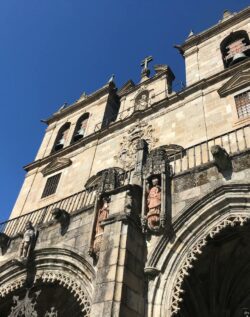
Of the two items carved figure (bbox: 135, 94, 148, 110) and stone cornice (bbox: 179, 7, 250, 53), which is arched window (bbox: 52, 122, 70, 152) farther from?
stone cornice (bbox: 179, 7, 250, 53)

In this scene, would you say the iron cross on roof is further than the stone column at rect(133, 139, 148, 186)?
Yes

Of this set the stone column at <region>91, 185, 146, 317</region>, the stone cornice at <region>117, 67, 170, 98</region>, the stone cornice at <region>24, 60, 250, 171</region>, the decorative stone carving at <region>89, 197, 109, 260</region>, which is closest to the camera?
the stone column at <region>91, 185, 146, 317</region>

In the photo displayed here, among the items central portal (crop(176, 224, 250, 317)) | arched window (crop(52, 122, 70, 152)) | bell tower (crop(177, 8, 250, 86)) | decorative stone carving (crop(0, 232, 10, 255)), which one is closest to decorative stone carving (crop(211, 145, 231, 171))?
central portal (crop(176, 224, 250, 317))

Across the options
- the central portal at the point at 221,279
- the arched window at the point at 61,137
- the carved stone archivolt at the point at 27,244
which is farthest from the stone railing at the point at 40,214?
the arched window at the point at 61,137

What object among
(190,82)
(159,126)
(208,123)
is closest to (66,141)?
(159,126)

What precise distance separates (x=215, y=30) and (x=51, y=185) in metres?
12.4

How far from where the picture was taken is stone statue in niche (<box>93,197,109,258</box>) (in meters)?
8.20

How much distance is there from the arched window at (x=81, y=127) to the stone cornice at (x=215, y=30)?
7240 millimetres

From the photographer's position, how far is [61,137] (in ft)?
72.1

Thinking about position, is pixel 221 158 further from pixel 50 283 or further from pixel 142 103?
pixel 142 103

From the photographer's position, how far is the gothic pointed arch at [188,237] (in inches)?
279

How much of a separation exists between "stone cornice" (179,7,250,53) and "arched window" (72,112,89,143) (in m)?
7.24

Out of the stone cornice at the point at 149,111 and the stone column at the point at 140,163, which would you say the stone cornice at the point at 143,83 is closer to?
the stone cornice at the point at 149,111

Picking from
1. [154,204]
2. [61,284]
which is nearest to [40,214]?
[61,284]
